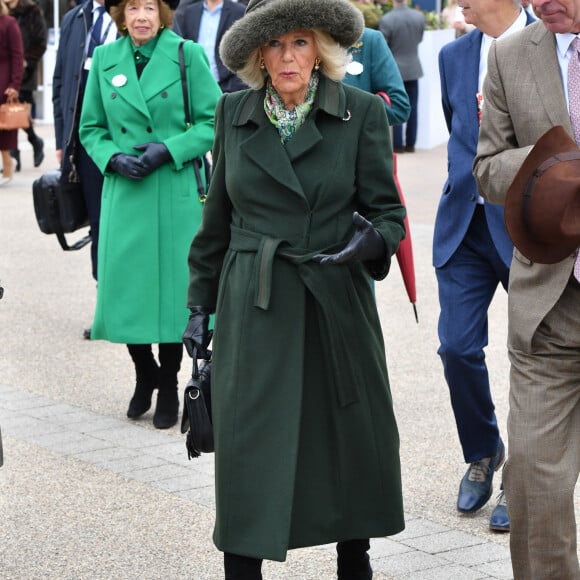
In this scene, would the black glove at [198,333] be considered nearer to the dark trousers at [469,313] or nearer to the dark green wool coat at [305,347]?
the dark green wool coat at [305,347]

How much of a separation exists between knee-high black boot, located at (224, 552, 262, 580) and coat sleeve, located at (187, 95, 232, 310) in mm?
758

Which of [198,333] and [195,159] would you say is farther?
[195,159]

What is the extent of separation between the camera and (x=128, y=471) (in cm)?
604

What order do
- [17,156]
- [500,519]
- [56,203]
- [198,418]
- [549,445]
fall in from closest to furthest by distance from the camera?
[549,445] < [198,418] < [500,519] < [56,203] < [17,156]

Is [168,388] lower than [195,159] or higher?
lower

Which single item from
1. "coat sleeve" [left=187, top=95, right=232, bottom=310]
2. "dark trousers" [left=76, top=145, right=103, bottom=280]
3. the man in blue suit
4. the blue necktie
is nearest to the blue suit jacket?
the man in blue suit

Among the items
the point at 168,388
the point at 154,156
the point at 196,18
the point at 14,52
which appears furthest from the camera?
the point at 14,52

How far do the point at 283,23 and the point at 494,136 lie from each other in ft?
2.15

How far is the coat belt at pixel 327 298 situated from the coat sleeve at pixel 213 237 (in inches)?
8.4

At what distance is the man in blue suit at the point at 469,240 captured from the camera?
5148 mm

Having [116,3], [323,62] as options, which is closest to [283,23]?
[323,62]

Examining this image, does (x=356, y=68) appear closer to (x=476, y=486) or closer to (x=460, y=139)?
(x=460, y=139)

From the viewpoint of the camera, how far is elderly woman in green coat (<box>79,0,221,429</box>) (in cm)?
663

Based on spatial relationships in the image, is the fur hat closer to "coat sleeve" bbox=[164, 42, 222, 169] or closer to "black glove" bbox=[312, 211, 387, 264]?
"coat sleeve" bbox=[164, 42, 222, 169]
